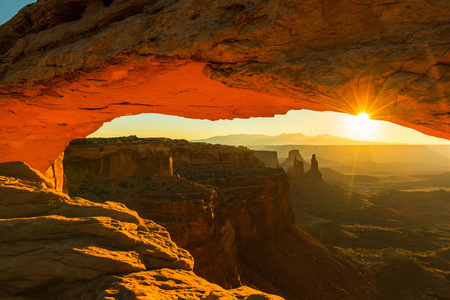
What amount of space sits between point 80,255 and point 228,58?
14.0 feet

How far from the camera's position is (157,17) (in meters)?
5.45

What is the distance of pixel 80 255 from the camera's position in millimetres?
3559

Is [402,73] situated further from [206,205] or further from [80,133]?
[206,205]

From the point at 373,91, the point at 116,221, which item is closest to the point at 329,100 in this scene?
the point at 373,91

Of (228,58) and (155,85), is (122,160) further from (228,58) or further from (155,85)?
(228,58)

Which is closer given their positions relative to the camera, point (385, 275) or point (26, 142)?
point (26, 142)

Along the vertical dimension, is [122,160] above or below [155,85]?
below

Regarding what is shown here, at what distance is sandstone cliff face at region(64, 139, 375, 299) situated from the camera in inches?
655

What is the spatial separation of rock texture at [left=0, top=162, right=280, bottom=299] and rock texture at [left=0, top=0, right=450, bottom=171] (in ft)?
10.9

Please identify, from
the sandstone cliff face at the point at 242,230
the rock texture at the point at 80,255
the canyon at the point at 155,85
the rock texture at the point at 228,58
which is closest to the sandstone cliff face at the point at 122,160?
the sandstone cliff face at the point at 242,230

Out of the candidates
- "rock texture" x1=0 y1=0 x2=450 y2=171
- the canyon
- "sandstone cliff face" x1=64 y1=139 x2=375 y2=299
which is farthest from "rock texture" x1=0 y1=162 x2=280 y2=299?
"sandstone cliff face" x1=64 y1=139 x2=375 y2=299

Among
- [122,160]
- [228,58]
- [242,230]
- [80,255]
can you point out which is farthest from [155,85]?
[242,230]

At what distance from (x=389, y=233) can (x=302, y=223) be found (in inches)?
→ 494

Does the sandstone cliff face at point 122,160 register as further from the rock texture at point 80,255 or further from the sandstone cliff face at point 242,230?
the rock texture at point 80,255
